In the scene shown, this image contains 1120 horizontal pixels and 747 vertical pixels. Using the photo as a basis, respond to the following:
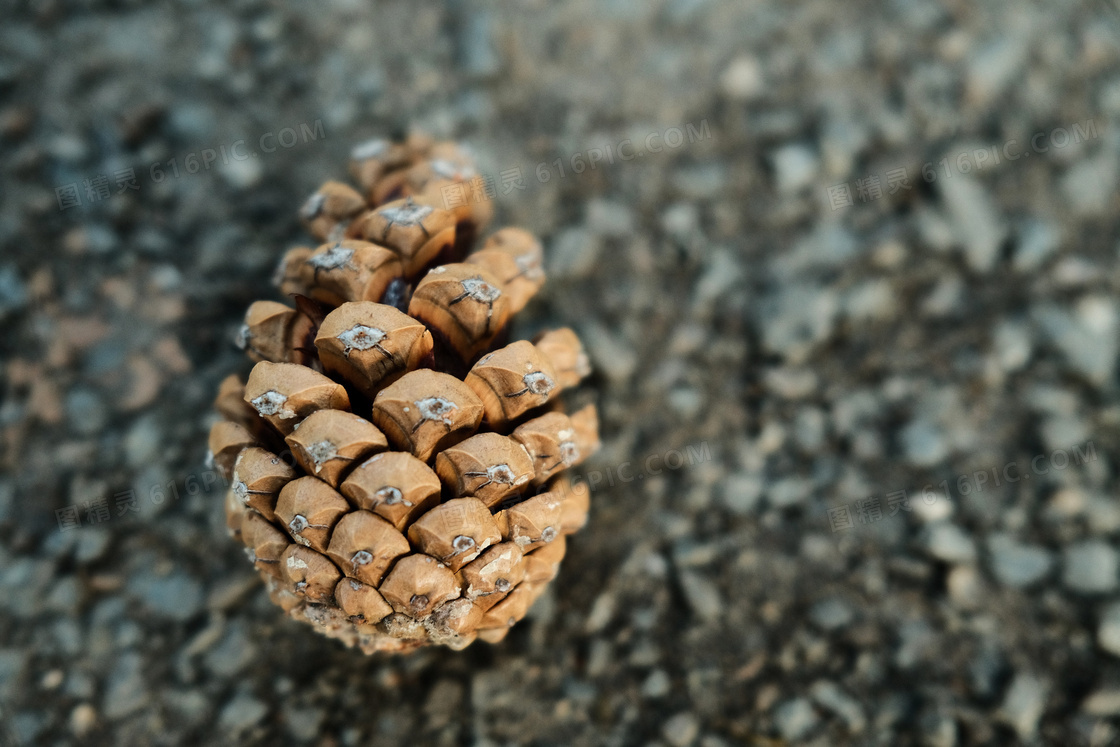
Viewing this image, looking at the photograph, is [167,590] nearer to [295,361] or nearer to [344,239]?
[295,361]

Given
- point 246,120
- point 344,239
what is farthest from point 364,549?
point 246,120

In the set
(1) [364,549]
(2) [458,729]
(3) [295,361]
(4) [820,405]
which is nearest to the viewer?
(1) [364,549]

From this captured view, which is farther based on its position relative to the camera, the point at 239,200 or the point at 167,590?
the point at 239,200

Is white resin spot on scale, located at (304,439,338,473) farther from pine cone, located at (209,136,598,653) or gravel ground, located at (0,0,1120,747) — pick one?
gravel ground, located at (0,0,1120,747)

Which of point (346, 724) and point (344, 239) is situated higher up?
point (344, 239)

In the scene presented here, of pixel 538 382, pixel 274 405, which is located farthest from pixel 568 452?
pixel 274 405

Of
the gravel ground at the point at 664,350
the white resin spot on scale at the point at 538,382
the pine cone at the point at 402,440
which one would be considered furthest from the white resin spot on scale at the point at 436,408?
the gravel ground at the point at 664,350

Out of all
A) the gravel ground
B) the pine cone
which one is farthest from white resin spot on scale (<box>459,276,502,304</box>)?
the gravel ground

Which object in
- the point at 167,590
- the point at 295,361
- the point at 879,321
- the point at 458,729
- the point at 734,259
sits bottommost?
the point at 458,729

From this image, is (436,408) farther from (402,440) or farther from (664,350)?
(664,350)
